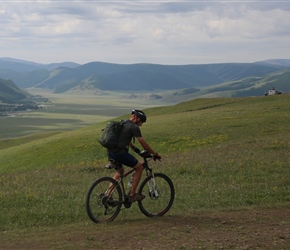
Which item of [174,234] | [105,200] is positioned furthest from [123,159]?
[174,234]

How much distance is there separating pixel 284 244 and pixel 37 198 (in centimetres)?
998

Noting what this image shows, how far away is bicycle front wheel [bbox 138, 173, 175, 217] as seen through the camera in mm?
14617

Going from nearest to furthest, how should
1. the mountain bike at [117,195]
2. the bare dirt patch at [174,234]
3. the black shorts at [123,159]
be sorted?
the bare dirt patch at [174,234]
the black shorts at [123,159]
the mountain bike at [117,195]

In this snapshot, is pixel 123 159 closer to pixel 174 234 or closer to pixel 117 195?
pixel 117 195

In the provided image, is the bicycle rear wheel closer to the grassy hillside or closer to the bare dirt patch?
the bare dirt patch

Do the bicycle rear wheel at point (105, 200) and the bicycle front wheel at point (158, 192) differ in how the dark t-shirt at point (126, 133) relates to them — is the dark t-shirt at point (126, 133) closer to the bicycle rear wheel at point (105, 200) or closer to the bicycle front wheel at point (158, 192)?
the bicycle rear wheel at point (105, 200)

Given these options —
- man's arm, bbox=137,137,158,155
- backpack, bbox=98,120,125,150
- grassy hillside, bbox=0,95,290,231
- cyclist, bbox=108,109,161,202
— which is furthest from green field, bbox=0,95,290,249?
backpack, bbox=98,120,125,150

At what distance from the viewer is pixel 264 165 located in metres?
23.7

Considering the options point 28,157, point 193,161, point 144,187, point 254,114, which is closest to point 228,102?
point 254,114

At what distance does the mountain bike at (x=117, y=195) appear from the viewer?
45.1 feet

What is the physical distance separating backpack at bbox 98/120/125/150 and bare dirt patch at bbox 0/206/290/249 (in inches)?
97.3

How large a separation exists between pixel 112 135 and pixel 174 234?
3442mm

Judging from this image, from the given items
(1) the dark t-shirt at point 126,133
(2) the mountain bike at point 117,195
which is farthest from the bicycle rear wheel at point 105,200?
(1) the dark t-shirt at point 126,133

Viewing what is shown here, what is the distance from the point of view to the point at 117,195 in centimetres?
1410
